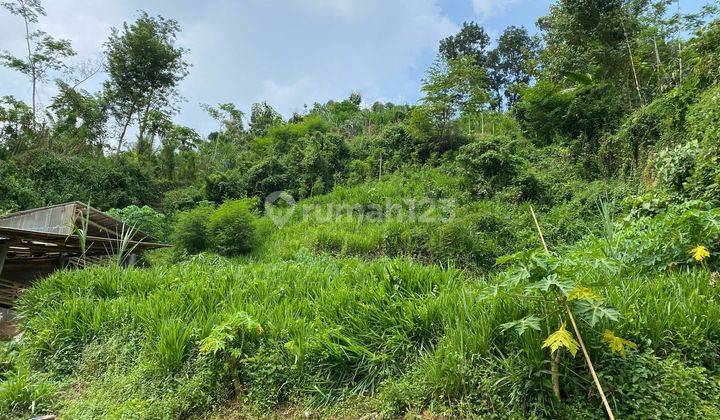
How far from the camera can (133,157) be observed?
727 inches

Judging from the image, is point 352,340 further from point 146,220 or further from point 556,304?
point 146,220

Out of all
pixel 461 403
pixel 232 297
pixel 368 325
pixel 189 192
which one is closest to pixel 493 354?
pixel 461 403

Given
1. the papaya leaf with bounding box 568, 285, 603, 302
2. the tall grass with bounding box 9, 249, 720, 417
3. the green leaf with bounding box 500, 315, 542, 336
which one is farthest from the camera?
the tall grass with bounding box 9, 249, 720, 417

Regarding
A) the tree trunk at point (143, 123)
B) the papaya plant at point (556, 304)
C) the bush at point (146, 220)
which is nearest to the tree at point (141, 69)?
the tree trunk at point (143, 123)

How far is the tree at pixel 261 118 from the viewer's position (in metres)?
21.8

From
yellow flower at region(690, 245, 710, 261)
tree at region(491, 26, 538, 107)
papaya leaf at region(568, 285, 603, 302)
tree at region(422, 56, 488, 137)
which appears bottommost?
papaya leaf at region(568, 285, 603, 302)

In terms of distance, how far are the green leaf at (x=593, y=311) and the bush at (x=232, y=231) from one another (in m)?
8.59

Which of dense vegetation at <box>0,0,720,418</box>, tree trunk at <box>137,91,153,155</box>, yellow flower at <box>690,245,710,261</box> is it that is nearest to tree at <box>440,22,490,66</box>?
dense vegetation at <box>0,0,720,418</box>

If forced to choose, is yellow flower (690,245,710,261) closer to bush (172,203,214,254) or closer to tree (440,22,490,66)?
bush (172,203,214,254)

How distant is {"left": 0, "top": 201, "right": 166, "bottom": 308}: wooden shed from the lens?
18.0ft

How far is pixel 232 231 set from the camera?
9312 millimetres

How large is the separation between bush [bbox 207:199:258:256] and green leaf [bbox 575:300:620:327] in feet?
28.2

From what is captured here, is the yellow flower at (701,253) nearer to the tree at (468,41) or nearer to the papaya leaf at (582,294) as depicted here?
the papaya leaf at (582,294)

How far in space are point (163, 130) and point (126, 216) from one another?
8.46 metres
